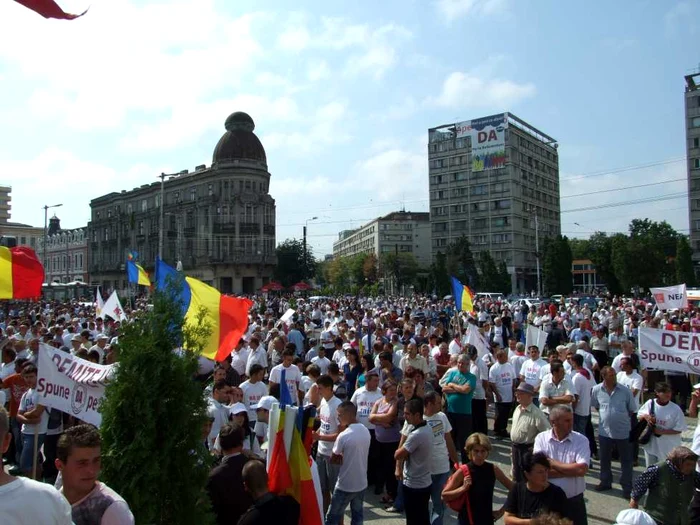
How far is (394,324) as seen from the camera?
20.0 metres

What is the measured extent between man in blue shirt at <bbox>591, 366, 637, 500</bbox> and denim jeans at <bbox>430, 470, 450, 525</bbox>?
9.91 ft

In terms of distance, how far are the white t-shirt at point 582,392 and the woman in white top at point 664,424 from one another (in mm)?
1925

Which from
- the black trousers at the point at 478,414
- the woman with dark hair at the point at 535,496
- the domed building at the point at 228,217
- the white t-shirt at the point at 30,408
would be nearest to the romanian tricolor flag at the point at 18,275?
the white t-shirt at the point at 30,408

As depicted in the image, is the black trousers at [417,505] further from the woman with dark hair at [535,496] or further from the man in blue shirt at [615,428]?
the man in blue shirt at [615,428]

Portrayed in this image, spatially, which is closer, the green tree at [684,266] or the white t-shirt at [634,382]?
the white t-shirt at [634,382]

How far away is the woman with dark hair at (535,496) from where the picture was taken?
4.68m

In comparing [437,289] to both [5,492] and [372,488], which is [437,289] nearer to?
[372,488]

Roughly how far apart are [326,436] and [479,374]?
4.73m

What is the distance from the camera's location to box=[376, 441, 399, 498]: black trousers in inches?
323

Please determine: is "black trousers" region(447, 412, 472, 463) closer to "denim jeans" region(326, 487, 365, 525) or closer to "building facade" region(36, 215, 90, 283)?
"denim jeans" region(326, 487, 365, 525)

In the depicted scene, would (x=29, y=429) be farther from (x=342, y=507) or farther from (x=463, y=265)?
(x=463, y=265)

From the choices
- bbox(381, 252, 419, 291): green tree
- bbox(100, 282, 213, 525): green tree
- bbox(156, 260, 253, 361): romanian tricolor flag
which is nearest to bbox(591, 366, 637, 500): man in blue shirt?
bbox(156, 260, 253, 361): romanian tricolor flag

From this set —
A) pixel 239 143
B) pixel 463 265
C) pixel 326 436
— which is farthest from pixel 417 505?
pixel 463 265

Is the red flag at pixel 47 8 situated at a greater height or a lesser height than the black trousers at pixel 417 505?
greater
